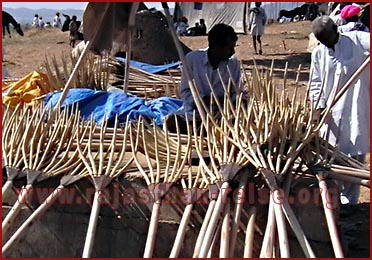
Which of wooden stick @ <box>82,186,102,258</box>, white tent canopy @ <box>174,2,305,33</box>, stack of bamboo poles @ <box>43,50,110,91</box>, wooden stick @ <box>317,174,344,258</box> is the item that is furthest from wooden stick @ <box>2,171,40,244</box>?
white tent canopy @ <box>174,2,305,33</box>

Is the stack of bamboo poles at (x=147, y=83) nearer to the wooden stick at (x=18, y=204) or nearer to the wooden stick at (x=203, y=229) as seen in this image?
the wooden stick at (x=18, y=204)

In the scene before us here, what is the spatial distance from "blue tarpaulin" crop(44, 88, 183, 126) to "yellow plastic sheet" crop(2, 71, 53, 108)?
26 centimetres

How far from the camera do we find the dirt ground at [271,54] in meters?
4.44

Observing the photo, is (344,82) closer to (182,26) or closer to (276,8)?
(182,26)

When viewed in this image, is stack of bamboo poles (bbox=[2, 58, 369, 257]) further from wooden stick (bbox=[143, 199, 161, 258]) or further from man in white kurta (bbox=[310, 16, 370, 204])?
man in white kurta (bbox=[310, 16, 370, 204])

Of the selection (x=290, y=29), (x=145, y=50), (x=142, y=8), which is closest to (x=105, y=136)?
(x=145, y=50)

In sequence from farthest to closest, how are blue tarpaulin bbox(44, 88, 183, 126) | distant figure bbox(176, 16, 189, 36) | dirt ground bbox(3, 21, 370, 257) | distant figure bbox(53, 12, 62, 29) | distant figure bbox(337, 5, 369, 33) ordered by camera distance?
distant figure bbox(53, 12, 62, 29)
distant figure bbox(176, 16, 189, 36)
distant figure bbox(337, 5, 369, 33)
dirt ground bbox(3, 21, 370, 257)
blue tarpaulin bbox(44, 88, 183, 126)

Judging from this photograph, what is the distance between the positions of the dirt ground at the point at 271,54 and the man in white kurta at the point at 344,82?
266mm

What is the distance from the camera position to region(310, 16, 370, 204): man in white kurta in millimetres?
4082

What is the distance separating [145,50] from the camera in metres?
9.28

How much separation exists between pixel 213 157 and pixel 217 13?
61.6 feet

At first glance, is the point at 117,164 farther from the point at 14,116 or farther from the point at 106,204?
the point at 14,116

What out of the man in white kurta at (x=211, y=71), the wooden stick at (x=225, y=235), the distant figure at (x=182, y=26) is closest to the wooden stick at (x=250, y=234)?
the wooden stick at (x=225, y=235)

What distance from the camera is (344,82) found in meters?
4.10
